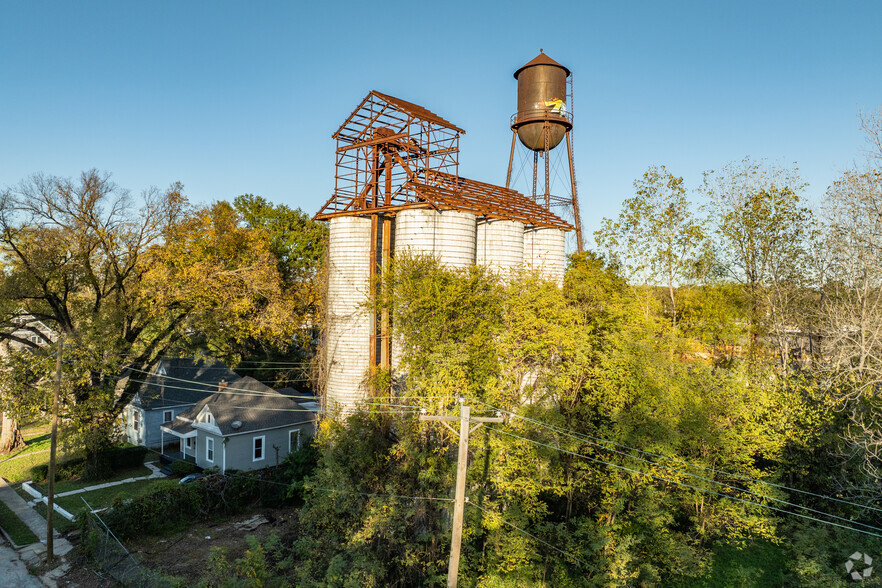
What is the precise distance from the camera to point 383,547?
1605cm

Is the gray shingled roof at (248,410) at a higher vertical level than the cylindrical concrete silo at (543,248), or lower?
lower

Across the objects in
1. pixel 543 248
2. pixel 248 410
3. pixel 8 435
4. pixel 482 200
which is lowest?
pixel 8 435

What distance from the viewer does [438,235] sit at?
21.2 metres

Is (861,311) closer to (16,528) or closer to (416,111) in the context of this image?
(416,111)

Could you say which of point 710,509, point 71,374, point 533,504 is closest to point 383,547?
point 533,504

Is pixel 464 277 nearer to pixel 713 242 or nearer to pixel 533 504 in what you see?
pixel 533 504

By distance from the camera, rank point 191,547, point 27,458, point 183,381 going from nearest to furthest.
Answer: point 191,547 → point 27,458 → point 183,381

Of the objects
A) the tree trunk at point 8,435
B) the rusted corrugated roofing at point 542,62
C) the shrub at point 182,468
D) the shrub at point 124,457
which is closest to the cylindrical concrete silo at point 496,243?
the rusted corrugated roofing at point 542,62

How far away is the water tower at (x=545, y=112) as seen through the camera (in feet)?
90.0

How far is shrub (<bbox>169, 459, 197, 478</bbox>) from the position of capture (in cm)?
2648

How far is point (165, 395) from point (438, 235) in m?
23.1

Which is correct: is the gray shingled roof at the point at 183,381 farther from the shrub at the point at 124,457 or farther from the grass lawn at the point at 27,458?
the grass lawn at the point at 27,458

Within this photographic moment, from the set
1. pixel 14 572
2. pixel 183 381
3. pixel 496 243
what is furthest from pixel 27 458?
pixel 496 243

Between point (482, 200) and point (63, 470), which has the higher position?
point (482, 200)
